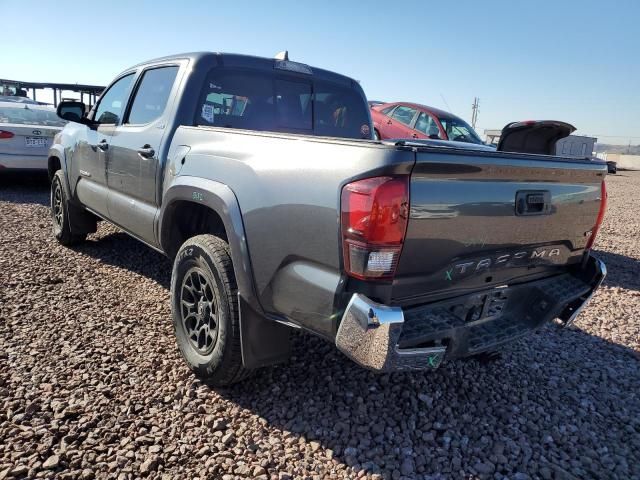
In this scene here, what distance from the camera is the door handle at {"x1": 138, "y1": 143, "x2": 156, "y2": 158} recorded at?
3211mm

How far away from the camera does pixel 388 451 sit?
231 centimetres

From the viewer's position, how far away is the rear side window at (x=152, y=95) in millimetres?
3371

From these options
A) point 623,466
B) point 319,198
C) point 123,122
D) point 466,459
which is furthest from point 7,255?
point 623,466

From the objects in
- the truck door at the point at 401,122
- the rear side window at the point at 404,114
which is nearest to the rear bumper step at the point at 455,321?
the truck door at the point at 401,122

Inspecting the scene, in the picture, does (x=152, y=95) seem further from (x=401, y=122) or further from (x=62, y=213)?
(x=401, y=122)

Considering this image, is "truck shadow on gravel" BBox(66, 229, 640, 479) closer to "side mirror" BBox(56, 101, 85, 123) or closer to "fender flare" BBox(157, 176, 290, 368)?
"fender flare" BBox(157, 176, 290, 368)

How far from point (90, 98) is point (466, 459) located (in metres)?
32.6

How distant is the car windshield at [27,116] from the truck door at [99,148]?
436 centimetres

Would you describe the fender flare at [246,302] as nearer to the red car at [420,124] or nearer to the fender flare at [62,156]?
the fender flare at [62,156]

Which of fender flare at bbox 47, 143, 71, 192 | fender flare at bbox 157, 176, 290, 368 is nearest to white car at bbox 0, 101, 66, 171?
fender flare at bbox 47, 143, 71, 192

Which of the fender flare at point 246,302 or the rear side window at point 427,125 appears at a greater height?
the rear side window at point 427,125

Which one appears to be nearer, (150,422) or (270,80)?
(150,422)

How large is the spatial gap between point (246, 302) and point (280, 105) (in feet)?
5.59

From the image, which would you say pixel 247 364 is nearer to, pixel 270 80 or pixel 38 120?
pixel 270 80
